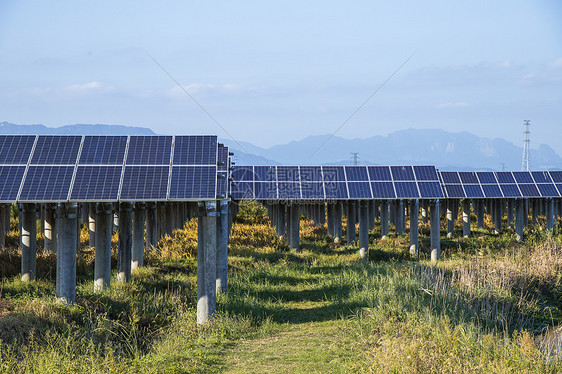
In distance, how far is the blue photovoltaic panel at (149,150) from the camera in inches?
543

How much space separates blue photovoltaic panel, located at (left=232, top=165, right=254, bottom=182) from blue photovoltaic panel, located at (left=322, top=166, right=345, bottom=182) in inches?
148

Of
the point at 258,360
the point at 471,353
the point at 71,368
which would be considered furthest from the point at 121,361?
the point at 471,353

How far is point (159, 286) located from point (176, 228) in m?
14.6

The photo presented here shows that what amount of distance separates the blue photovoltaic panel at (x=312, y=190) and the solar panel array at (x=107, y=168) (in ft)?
38.2

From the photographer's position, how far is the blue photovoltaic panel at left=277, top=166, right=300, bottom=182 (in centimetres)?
2773

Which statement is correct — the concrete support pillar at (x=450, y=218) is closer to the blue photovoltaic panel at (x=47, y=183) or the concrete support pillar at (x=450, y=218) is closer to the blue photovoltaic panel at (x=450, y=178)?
the blue photovoltaic panel at (x=450, y=178)

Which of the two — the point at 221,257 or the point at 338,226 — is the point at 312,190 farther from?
the point at 221,257

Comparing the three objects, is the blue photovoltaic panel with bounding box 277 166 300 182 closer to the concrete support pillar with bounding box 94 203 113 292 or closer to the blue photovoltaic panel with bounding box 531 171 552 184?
the concrete support pillar with bounding box 94 203 113 292

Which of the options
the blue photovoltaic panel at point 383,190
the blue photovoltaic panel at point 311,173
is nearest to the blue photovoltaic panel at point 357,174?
the blue photovoltaic panel at point 383,190

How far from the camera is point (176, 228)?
31531 millimetres

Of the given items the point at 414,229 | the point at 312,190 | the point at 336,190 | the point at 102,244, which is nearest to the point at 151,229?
the point at 312,190

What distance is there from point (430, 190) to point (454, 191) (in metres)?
6.72

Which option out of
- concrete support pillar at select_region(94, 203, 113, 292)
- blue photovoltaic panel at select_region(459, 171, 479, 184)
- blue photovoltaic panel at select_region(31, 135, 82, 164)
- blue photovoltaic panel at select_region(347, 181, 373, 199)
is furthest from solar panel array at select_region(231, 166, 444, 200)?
blue photovoltaic panel at select_region(31, 135, 82, 164)

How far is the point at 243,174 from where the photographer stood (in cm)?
2903
